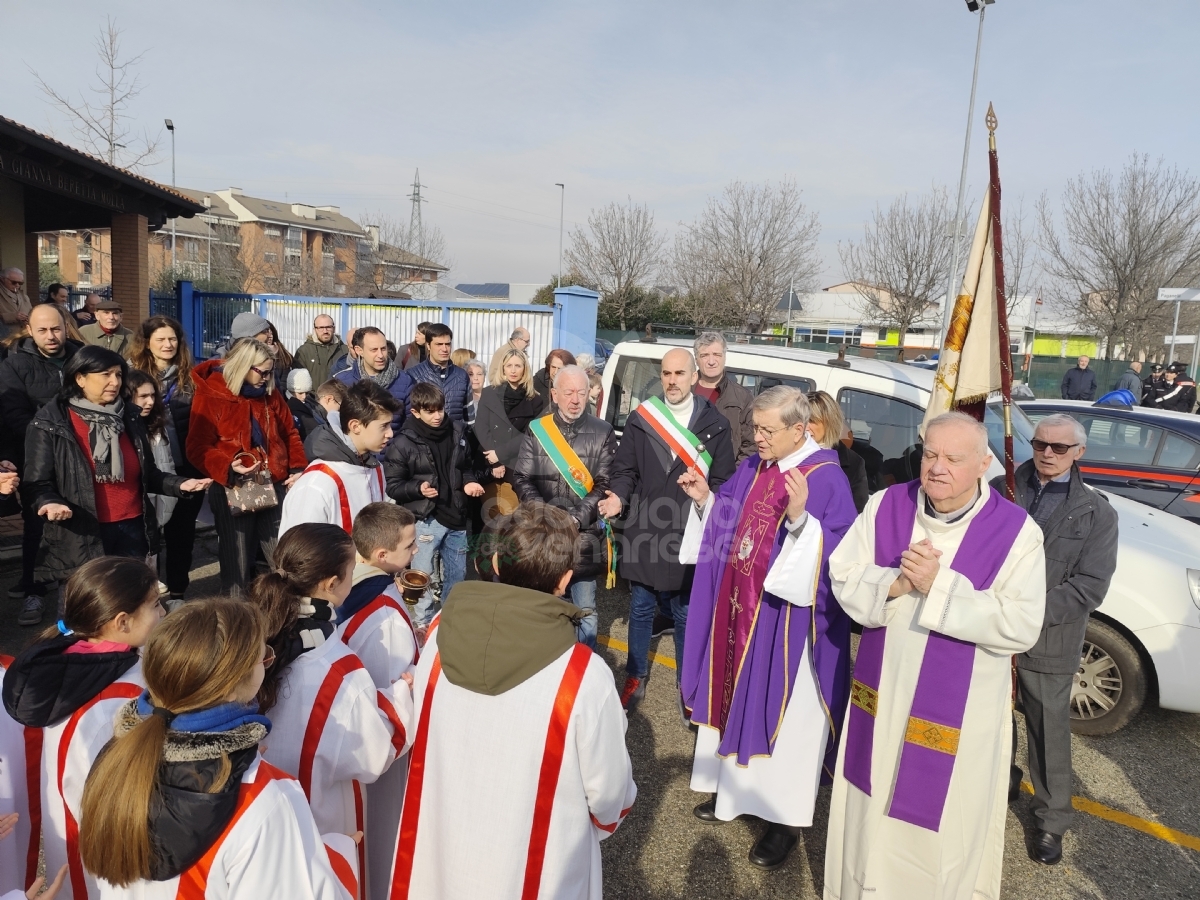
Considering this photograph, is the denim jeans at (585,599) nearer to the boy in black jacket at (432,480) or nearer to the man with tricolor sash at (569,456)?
the man with tricolor sash at (569,456)

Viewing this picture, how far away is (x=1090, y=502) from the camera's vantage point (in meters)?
3.31

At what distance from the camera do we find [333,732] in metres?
2.03

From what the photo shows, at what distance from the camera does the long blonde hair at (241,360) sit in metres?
4.63

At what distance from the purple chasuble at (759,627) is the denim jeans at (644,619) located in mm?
697

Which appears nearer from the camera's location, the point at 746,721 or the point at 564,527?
the point at 564,527

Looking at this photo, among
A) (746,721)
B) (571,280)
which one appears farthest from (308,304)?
(571,280)

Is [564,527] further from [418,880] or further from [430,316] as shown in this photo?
[430,316]

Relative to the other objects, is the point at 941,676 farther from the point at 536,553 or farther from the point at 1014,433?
the point at 1014,433

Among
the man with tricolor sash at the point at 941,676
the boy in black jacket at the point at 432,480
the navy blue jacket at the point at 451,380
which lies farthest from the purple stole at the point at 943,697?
the navy blue jacket at the point at 451,380

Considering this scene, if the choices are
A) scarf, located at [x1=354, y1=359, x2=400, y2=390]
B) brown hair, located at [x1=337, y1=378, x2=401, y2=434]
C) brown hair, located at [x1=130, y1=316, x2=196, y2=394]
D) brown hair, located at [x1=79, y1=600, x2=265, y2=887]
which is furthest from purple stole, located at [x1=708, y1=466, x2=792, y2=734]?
scarf, located at [x1=354, y1=359, x2=400, y2=390]

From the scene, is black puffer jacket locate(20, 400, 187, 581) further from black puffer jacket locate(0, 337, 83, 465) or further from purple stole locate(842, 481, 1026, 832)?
purple stole locate(842, 481, 1026, 832)

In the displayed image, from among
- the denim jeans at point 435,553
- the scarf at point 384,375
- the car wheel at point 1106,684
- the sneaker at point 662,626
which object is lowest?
the sneaker at point 662,626

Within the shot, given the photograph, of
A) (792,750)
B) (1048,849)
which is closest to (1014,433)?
(1048,849)

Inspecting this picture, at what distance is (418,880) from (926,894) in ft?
5.83
